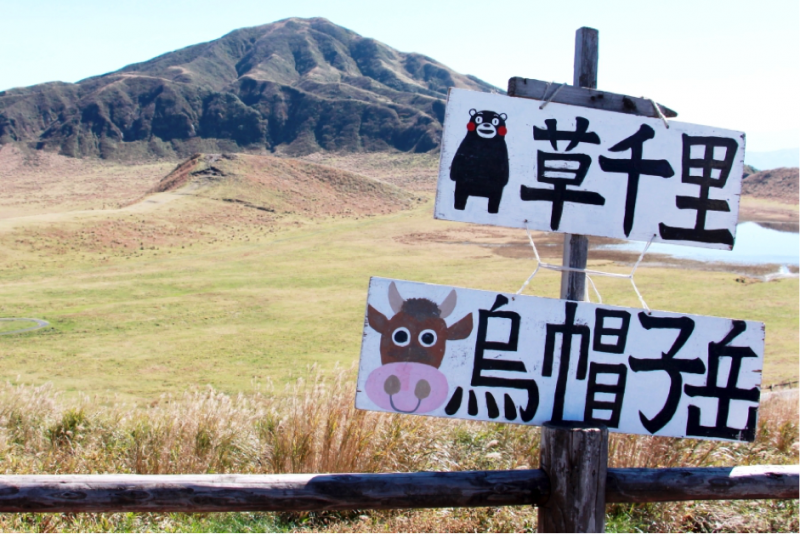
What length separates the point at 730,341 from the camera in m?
2.69

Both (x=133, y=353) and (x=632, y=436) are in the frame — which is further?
(x=133, y=353)

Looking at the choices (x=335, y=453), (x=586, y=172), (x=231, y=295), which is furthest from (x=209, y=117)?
(x=586, y=172)

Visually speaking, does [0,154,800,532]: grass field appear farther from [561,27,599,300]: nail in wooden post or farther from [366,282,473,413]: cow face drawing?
[561,27,599,300]: nail in wooden post

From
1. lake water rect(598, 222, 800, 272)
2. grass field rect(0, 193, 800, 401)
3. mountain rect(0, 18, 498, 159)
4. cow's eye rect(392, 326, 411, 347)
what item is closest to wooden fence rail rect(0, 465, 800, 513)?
cow's eye rect(392, 326, 411, 347)

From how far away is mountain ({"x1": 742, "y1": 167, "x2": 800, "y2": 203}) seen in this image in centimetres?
4409

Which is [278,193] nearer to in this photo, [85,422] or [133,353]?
[133,353]

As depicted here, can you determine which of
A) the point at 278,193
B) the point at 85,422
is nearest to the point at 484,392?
the point at 85,422

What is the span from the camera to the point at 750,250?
22.4 m

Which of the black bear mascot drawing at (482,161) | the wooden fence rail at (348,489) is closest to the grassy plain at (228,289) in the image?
the wooden fence rail at (348,489)

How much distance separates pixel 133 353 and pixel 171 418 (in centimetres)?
703

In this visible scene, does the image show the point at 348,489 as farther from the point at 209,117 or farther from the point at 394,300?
the point at 209,117

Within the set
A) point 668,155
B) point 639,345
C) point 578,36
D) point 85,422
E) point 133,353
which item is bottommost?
point 133,353

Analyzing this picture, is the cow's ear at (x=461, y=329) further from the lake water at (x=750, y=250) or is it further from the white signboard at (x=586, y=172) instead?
the lake water at (x=750, y=250)

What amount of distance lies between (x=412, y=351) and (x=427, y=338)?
8 centimetres
